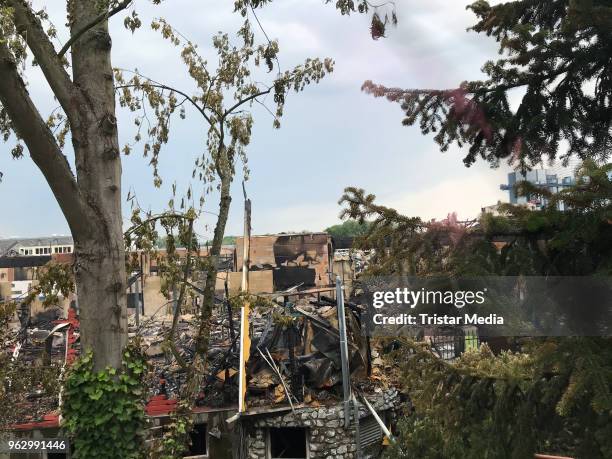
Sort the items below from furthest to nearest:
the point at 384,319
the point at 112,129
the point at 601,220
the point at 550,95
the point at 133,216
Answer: the point at 133,216
the point at 112,129
the point at 550,95
the point at 384,319
the point at 601,220

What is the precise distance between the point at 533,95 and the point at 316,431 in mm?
9022

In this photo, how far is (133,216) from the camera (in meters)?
9.61

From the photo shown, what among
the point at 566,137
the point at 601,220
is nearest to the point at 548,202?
the point at 601,220

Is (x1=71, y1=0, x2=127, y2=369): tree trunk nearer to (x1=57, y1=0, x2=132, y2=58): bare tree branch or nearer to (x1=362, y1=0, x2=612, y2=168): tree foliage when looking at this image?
→ (x1=57, y1=0, x2=132, y2=58): bare tree branch

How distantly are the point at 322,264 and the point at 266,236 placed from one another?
3.38 meters

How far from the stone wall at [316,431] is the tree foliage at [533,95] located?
27.6ft

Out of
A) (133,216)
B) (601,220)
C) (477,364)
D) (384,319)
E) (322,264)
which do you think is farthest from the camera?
(322,264)

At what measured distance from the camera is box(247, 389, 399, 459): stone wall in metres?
12.8

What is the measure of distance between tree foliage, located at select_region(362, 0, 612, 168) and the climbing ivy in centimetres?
385

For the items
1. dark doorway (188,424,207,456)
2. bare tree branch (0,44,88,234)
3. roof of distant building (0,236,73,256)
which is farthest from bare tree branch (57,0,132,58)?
roof of distant building (0,236,73,256)

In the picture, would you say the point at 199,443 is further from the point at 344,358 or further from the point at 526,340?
the point at 526,340

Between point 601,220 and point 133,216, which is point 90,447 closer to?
point 133,216

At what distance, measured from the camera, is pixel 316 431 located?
42.0 ft

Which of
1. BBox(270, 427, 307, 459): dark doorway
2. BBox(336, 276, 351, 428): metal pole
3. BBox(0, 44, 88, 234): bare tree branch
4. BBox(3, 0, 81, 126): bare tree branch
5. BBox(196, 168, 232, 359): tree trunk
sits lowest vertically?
BBox(270, 427, 307, 459): dark doorway
